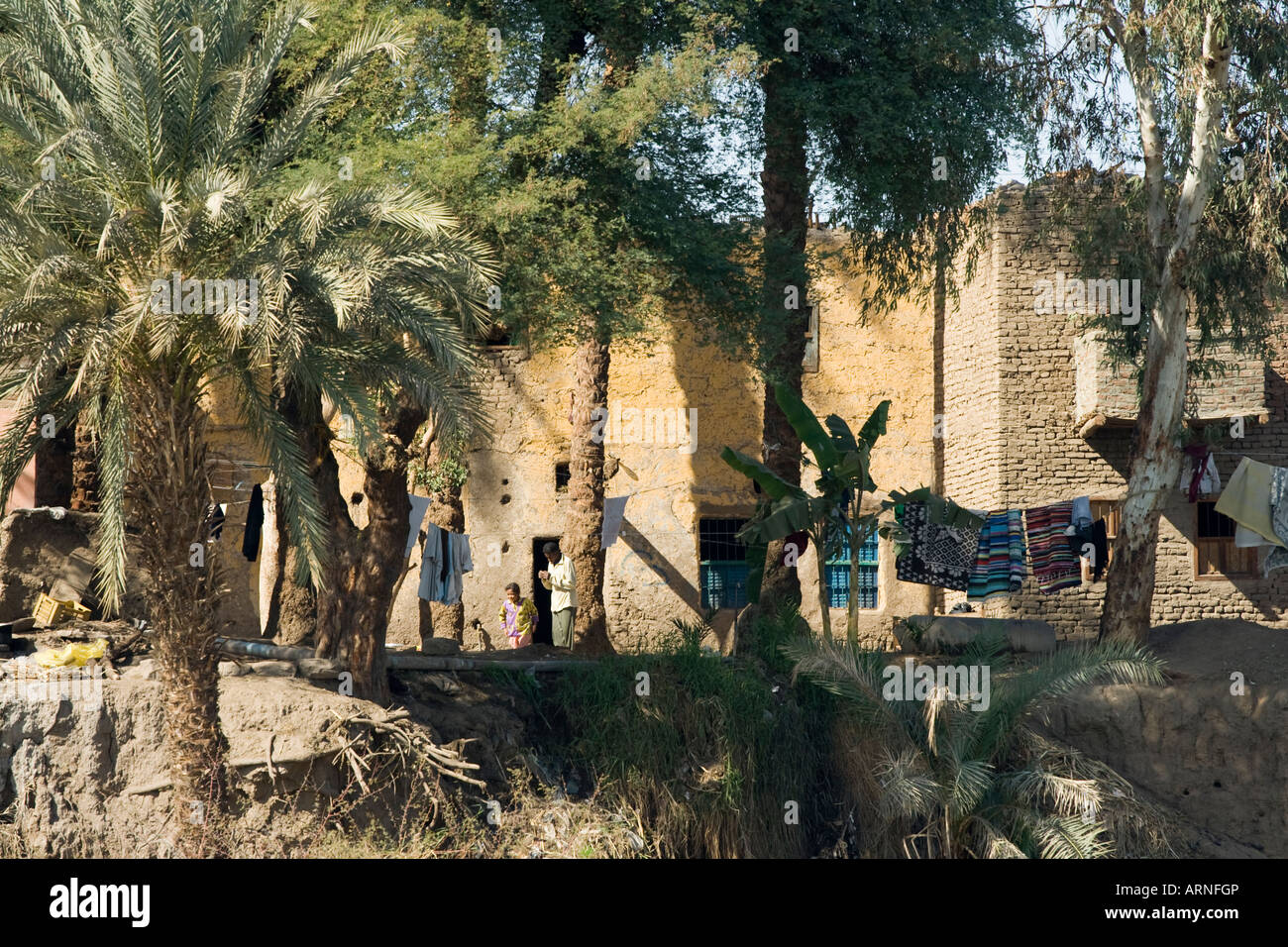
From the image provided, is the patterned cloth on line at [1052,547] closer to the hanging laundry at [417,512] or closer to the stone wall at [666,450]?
the stone wall at [666,450]

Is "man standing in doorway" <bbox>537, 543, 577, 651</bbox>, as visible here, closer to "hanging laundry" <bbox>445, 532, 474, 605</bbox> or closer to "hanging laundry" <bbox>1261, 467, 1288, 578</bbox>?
"hanging laundry" <bbox>445, 532, 474, 605</bbox>

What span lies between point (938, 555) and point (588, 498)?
4574 millimetres

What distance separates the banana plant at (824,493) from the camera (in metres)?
15.4

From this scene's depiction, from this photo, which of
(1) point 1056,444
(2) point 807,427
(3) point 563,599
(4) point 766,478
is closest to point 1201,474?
(1) point 1056,444

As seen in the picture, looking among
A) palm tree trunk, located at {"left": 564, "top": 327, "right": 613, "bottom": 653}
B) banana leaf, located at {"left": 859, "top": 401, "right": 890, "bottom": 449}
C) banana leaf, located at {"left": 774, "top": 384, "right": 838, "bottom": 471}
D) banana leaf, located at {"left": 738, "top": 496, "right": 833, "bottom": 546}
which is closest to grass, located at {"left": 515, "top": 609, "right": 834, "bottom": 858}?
banana leaf, located at {"left": 738, "top": 496, "right": 833, "bottom": 546}

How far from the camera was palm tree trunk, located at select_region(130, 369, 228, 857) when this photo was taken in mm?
11742

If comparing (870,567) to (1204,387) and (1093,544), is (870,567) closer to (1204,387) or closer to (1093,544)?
(1093,544)

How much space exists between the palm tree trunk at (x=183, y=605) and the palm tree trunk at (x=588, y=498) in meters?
6.01

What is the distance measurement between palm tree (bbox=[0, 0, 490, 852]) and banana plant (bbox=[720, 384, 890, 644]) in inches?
180

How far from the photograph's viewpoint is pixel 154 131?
11391 millimetres

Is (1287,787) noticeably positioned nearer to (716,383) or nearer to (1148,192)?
(1148,192)

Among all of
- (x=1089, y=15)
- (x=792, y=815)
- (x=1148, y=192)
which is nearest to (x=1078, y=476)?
(x=1148, y=192)

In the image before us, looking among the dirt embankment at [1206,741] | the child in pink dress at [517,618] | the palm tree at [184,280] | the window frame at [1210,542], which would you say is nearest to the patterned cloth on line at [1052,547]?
the dirt embankment at [1206,741]

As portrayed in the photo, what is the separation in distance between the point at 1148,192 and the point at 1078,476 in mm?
5164
